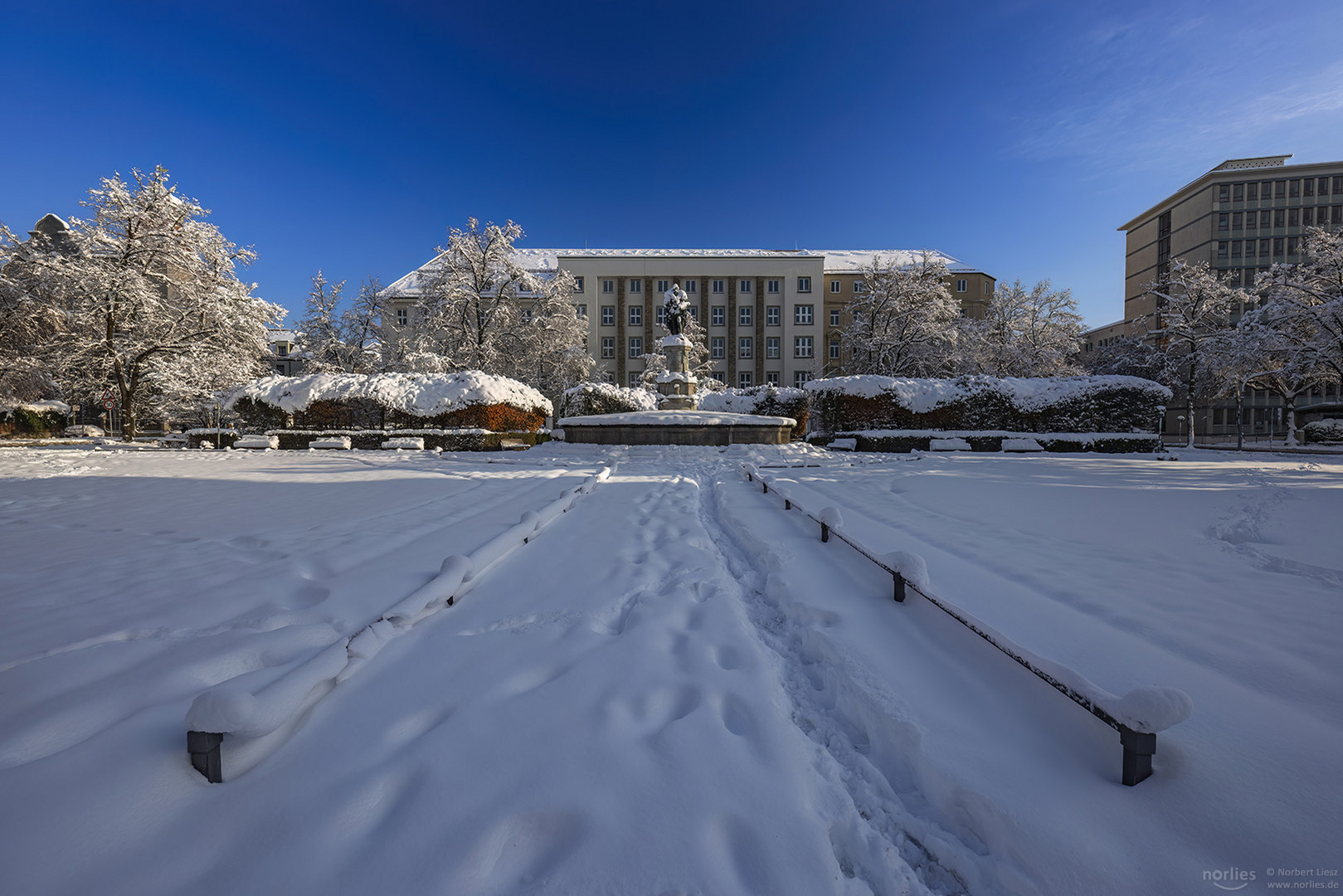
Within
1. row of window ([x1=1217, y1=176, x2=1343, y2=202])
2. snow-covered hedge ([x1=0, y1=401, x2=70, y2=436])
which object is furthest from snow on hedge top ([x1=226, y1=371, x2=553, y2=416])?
row of window ([x1=1217, y1=176, x2=1343, y2=202])

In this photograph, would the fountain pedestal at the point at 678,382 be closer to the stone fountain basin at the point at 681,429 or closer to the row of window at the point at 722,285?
the stone fountain basin at the point at 681,429

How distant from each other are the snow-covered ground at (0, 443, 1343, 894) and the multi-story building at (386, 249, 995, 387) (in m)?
41.0

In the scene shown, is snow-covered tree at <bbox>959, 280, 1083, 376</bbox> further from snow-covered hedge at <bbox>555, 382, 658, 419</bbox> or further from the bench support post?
the bench support post

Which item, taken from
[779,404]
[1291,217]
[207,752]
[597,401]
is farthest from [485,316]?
[1291,217]

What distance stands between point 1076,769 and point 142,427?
50138mm

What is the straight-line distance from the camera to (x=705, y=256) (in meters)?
45.2

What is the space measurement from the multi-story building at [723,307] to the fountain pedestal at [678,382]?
24.1m

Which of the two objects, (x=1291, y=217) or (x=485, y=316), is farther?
(x=1291, y=217)

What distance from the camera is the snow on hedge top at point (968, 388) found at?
1702 centimetres

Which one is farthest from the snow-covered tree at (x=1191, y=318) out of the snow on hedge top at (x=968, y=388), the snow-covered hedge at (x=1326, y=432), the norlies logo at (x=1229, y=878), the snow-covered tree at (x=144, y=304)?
the snow-covered tree at (x=144, y=304)

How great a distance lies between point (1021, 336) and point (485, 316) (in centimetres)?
3013

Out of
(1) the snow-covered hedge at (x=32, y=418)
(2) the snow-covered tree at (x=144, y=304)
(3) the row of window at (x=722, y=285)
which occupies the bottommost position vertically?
(1) the snow-covered hedge at (x=32, y=418)

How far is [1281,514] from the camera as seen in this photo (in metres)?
5.20

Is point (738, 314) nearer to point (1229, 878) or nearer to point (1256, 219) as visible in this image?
point (1256, 219)
